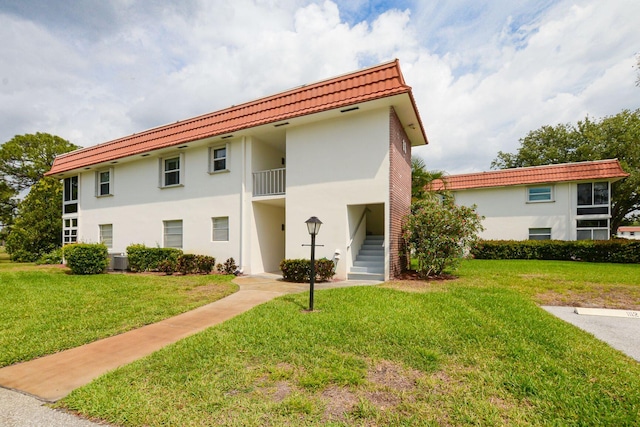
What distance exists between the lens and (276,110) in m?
10.6

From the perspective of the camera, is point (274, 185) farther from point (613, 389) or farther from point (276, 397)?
point (613, 389)

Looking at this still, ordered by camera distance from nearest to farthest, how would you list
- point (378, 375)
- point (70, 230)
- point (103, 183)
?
point (378, 375) → point (103, 183) → point (70, 230)

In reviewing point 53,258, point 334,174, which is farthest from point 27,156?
point 334,174

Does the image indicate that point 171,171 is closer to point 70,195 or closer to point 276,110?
point 276,110

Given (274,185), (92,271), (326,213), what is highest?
(274,185)

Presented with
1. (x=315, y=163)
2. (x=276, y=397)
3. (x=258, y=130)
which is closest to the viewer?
(x=276, y=397)

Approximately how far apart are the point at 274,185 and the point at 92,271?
7779mm

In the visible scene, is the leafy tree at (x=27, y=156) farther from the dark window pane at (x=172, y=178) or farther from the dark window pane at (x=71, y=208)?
the dark window pane at (x=172, y=178)

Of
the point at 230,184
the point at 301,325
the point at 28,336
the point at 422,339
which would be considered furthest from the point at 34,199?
the point at 422,339

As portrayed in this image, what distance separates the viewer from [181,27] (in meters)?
9.41

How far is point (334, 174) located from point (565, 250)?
14282 millimetres

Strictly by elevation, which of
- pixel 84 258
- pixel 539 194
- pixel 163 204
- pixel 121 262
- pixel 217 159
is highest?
pixel 217 159

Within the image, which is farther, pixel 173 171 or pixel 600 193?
pixel 600 193

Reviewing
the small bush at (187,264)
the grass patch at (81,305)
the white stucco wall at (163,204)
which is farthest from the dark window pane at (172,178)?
the grass patch at (81,305)
